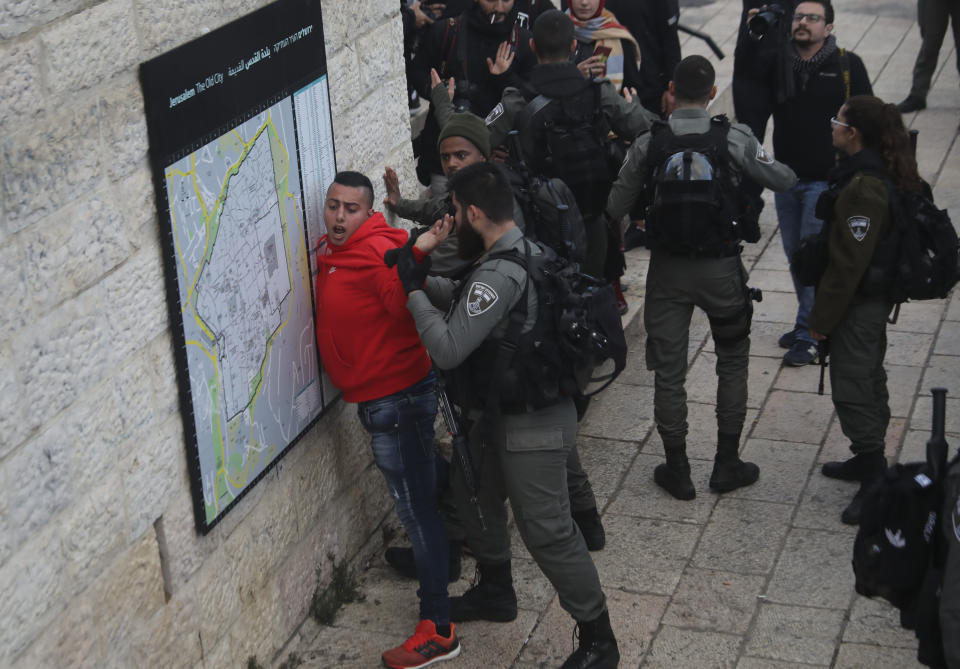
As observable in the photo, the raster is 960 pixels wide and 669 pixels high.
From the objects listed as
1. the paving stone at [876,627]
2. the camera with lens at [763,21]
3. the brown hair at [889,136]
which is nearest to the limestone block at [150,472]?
the paving stone at [876,627]

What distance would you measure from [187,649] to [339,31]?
2.52 metres

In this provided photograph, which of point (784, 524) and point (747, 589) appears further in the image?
point (784, 524)

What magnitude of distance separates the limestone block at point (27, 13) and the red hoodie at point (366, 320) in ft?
5.32

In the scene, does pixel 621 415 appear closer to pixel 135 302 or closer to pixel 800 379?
pixel 800 379

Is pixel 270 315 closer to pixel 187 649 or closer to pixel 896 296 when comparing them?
pixel 187 649

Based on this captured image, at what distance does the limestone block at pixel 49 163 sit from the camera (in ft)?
11.2

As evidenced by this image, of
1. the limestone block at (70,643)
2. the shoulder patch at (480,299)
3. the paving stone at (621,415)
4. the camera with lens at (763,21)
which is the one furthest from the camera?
the camera with lens at (763,21)

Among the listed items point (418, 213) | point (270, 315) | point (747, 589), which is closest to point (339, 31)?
point (418, 213)

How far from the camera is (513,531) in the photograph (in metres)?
6.09

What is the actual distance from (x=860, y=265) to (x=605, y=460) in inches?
68.3

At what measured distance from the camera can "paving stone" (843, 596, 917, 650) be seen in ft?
16.6

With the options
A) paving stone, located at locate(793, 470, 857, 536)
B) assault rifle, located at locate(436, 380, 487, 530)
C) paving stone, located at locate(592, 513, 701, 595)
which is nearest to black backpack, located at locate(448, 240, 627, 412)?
assault rifle, located at locate(436, 380, 487, 530)

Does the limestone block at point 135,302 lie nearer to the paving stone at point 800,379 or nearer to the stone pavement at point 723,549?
the stone pavement at point 723,549

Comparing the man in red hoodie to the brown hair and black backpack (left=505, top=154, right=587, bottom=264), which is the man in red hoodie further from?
the brown hair
